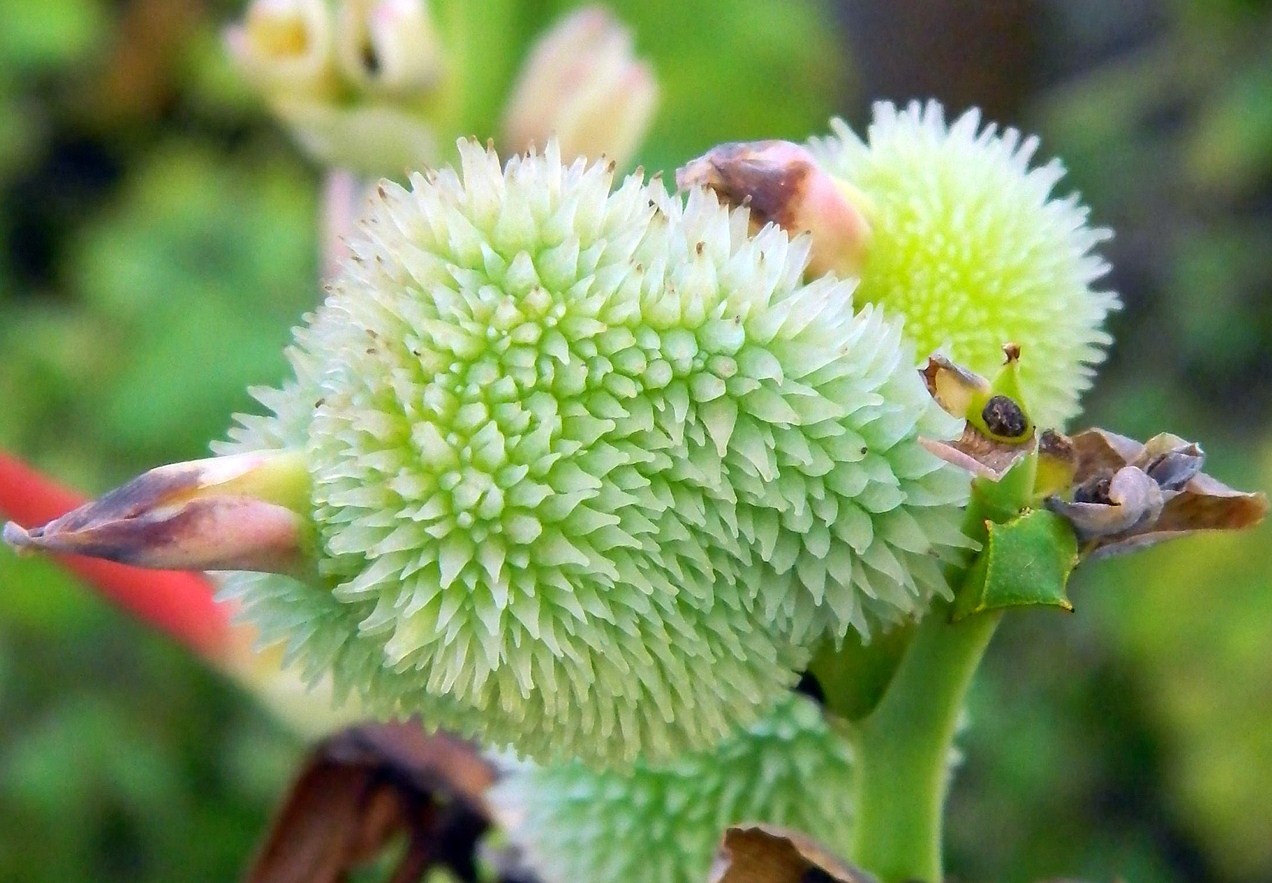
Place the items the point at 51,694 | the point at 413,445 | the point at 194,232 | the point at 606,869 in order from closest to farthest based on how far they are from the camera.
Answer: the point at 413,445
the point at 606,869
the point at 51,694
the point at 194,232

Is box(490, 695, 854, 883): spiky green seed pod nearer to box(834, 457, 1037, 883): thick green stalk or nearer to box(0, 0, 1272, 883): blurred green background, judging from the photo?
box(834, 457, 1037, 883): thick green stalk

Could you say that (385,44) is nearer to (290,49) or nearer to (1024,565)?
(290,49)

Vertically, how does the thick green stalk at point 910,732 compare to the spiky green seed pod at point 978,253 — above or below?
below

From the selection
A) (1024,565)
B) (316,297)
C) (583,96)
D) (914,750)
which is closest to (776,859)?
(914,750)

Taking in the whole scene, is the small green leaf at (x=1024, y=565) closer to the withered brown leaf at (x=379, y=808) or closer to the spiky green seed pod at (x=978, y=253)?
the spiky green seed pod at (x=978, y=253)

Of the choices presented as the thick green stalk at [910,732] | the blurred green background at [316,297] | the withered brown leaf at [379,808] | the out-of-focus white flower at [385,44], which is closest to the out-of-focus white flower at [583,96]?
the out-of-focus white flower at [385,44]

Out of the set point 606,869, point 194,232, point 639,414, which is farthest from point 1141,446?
point 194,232

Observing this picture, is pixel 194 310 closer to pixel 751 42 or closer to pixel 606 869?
pixel 751 42
